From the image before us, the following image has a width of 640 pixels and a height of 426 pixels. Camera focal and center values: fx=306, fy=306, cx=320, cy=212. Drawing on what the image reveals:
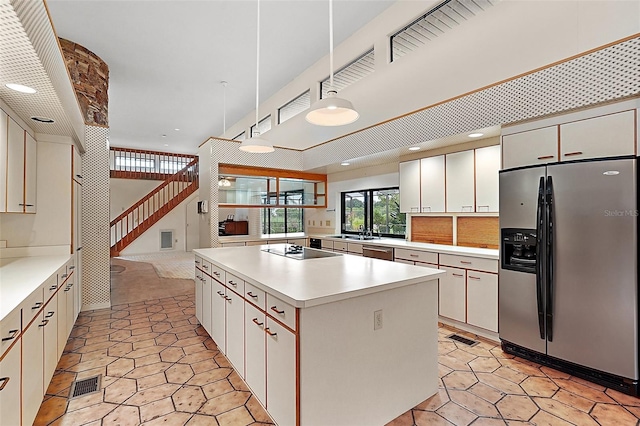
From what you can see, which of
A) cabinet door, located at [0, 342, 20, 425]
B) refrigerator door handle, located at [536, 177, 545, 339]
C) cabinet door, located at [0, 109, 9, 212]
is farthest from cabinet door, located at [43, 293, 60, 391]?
refrigerator door handle, located at [536, 177, 545, 339]

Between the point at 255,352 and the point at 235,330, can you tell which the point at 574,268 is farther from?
the point at 235,330

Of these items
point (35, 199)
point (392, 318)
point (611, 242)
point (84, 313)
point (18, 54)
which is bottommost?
point (84, 313)

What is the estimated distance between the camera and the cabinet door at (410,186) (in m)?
4.34

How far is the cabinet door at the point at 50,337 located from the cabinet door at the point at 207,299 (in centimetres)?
116

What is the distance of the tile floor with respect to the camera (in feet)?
6.46

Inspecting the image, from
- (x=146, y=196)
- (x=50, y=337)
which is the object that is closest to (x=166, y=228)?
(x=146, y=196)

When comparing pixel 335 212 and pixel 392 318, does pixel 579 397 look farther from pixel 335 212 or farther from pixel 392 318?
pixel 335 212

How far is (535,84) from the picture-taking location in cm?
266

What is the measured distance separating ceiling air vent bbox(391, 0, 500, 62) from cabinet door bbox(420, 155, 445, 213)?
1.41 metres

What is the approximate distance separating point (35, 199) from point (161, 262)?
202 inches

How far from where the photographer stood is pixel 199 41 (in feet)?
13.4

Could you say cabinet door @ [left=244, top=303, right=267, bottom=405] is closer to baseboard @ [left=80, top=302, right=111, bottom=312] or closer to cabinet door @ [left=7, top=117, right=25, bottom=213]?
cabinet door @ [left=7, top=117, right=25, bottom=213]

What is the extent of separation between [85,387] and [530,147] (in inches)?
165

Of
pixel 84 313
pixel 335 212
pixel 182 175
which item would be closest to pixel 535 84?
pixel 335 212
